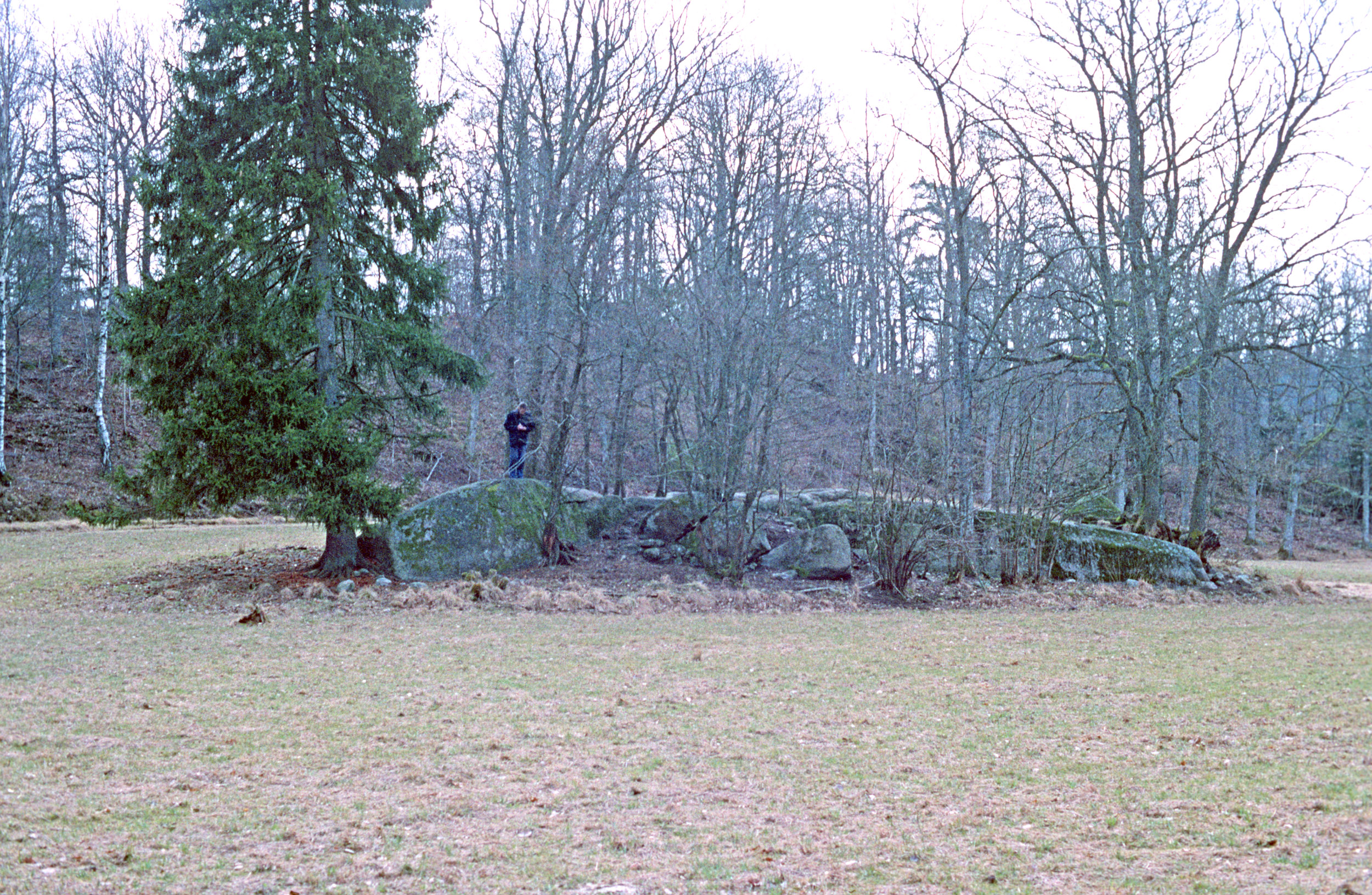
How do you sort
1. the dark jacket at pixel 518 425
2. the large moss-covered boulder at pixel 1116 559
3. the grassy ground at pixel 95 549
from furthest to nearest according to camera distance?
the dark jacket at pixel 518 425 < the large moss-covered boulder at pixel 1116 559 < the grassy ground at pixel 95 549

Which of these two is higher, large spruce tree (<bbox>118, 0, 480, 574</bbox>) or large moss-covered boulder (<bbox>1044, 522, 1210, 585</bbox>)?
large spruce tree (<bbox>118, 0, 480, 574</bbox>)

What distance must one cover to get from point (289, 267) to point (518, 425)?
4585 millimetres

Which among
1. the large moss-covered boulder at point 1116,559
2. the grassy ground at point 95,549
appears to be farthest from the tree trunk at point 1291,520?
the grassy ground at point 95,549

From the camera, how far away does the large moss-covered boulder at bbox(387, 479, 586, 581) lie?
14.8m

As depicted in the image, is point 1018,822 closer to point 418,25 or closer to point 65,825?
point 65,825

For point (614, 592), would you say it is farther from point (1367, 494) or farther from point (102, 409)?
point (1367, 494)

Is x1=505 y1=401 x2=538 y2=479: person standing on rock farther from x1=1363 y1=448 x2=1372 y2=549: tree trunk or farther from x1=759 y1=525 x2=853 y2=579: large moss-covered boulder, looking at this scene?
x1=1363 y1=448 x2=1372 y2=549: tree trunk

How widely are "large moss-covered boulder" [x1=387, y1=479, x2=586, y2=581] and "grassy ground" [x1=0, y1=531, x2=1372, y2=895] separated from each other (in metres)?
4.58

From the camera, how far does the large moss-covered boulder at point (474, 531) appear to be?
14828 millimetres

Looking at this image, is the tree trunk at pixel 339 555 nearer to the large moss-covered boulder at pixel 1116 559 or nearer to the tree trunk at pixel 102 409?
the large moss-covered boulder at pixel 1116 559

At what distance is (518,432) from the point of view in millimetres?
17469

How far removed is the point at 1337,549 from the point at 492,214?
30.3 meters

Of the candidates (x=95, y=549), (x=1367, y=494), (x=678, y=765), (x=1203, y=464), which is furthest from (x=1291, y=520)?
(x=95, y=549)

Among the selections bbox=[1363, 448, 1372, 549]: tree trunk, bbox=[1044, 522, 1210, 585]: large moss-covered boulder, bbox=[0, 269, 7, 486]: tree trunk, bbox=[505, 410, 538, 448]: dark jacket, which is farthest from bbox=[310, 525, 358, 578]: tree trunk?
bbox=[1363, 448, 1372, 549]: tree trunk
